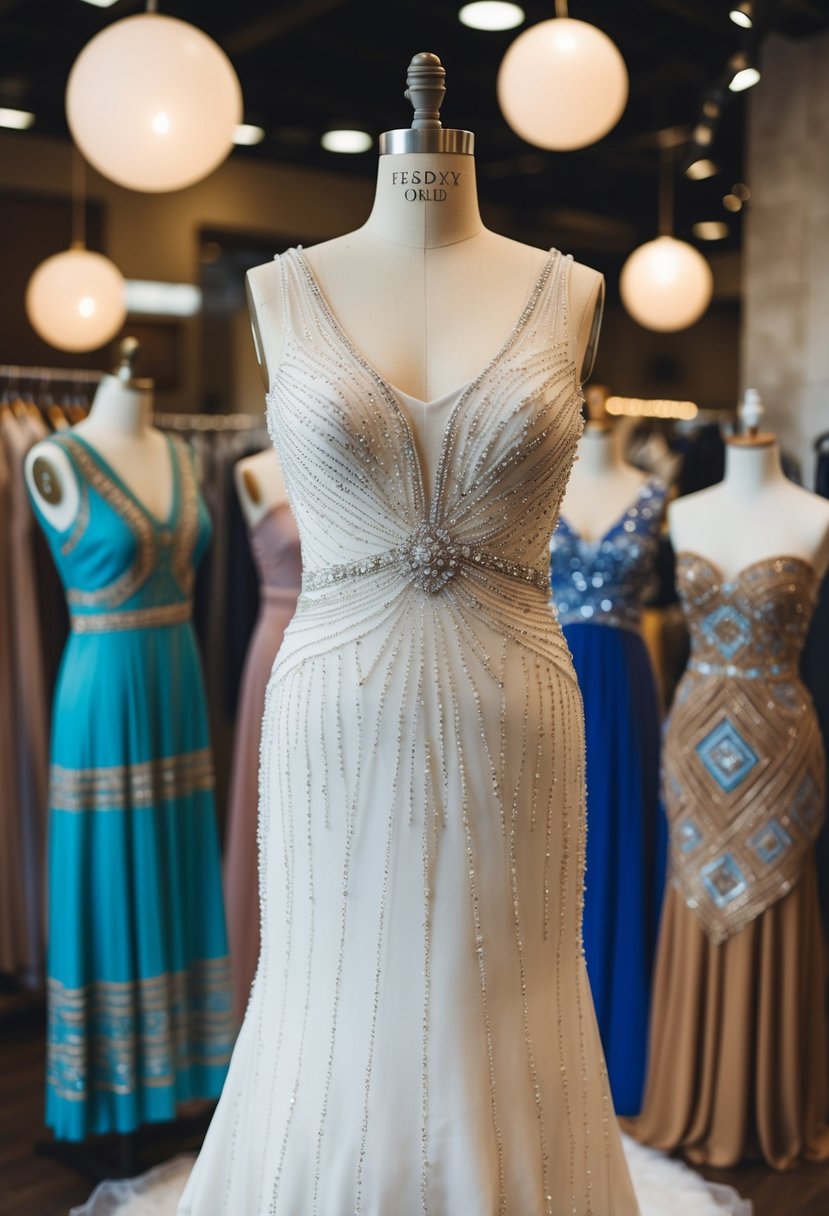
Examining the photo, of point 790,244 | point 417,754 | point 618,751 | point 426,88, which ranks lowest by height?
point 618,751

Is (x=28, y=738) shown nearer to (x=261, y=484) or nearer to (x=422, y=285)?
(x=261, y=484)

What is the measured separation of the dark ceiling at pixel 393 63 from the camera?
4863 millimetres

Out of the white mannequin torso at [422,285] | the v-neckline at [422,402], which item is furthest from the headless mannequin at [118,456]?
the v-neckline at [422,402]

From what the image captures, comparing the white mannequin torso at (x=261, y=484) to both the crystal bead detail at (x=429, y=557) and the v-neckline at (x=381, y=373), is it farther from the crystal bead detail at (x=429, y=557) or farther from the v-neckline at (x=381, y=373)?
the crystal bead detail at (x=429, y=557)

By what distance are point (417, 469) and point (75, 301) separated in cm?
365

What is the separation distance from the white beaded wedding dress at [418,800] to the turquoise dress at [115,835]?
1.36 metres

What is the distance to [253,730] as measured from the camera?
3596 mm

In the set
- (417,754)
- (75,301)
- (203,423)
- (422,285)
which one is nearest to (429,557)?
(417,754)

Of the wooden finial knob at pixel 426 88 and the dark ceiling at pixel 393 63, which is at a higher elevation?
the dark ceiling at pixel 393 63

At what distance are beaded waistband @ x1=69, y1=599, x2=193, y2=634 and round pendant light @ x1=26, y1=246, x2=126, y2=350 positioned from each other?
219 centimetres

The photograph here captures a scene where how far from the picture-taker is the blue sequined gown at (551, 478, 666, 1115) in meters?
3.34

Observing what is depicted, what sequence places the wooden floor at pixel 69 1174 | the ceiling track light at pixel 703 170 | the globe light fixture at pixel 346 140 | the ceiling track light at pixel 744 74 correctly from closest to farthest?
the wooden floor at pixel 69 1174
the ceiling track light at pixel 744 74
the globe light fixture at pixel 346 140
the ceiling track light at pixel 703 170

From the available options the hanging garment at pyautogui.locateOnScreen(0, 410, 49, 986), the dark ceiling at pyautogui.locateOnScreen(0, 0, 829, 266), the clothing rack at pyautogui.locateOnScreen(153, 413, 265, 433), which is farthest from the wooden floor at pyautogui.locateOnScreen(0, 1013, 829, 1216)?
the dark ceiling at pyautogui.locateOnScreen(0, 0, 829, 266)

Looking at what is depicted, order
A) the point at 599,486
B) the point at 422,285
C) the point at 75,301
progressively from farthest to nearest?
1. the point at 75,301
2. the point at 599,486
3. the point at 422,285
